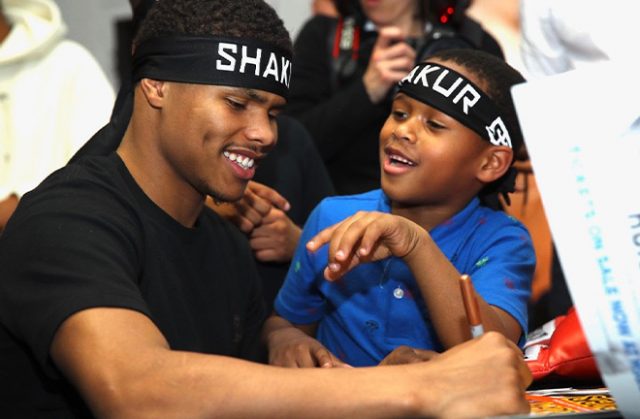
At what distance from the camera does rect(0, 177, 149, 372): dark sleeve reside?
1.78 metres

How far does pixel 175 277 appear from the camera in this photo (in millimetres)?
2262

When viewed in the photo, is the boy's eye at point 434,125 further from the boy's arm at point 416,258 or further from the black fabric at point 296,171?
the black fabric at point 296,171

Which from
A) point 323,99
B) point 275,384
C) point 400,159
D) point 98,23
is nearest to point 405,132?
point 400,159

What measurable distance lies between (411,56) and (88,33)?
12.0ft

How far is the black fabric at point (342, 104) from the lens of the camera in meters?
3.46

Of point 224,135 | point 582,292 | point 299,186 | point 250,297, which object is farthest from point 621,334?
point 299,186

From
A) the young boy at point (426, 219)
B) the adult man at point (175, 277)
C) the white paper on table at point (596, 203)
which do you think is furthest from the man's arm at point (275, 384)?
the young boy at point (426, 219)

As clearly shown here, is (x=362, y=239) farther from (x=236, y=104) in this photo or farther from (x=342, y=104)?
(x=342, y=104)

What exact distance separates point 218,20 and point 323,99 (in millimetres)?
1319

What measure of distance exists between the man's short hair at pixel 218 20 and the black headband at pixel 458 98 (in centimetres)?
34

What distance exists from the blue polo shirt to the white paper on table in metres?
0.88

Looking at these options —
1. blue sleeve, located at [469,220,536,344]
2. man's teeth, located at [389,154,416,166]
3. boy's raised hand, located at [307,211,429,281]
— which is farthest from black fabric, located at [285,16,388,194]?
boy's raised hand, located at [307,211,429,281]

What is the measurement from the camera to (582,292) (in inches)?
56.4

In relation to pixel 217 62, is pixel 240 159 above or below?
below
